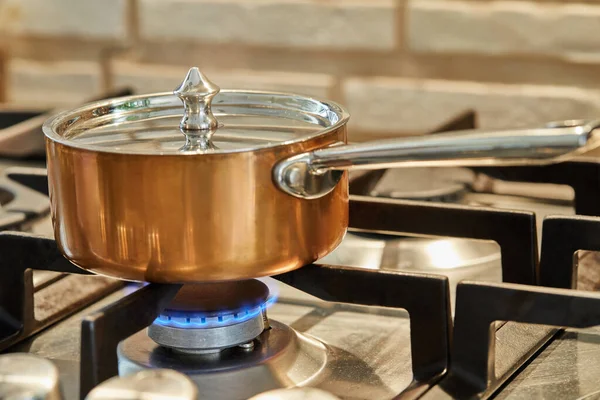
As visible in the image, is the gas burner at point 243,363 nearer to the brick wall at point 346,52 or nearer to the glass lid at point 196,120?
the glass lid at point 196,120

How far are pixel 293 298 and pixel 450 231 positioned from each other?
120 millimetres

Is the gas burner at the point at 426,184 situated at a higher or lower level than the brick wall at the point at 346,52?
lower

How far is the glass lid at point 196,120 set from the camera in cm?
55

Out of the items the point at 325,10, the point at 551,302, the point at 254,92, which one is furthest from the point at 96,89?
the point at 551,302

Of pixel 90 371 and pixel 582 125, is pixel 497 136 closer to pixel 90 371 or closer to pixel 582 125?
pixel 582 125

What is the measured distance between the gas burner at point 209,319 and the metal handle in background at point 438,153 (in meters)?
0.08

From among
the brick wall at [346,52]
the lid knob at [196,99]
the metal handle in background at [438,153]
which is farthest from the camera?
the brick wall at [346,52]

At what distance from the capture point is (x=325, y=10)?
1.11m

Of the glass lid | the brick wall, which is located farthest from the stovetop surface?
the brick wall

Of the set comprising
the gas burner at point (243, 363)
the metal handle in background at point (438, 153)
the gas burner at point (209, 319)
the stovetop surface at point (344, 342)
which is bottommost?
the stovetop surface at point (344, 342)

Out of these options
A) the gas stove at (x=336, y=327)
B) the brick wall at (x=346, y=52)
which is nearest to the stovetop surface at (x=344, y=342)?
the gas stove at (x=336, y=327)

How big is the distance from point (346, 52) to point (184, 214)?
2.21ft

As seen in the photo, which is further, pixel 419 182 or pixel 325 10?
pixel 325 10

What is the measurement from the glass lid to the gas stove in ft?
0.26
